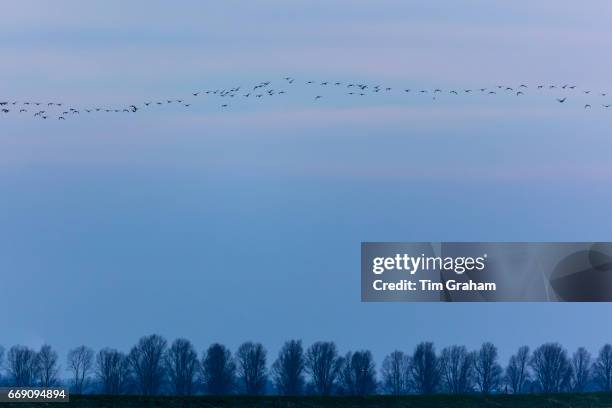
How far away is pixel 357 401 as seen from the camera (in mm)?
70500

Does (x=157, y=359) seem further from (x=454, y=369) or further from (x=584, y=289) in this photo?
(x=584, y=289)

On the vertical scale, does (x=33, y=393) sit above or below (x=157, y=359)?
below

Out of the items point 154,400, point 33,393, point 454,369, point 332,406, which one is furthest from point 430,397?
point 454,369

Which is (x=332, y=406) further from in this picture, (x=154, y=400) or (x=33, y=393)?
(x=33, y=393)

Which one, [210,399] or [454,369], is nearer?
[210,399]

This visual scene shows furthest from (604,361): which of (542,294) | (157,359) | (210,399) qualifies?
(210,399)

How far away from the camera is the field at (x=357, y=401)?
62281mm

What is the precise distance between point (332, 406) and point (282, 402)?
2.64 m

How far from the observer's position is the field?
62.3 meters

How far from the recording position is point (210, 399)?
65.2 metres

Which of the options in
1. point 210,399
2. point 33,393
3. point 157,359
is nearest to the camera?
point 33,393

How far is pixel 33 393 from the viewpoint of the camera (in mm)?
60750

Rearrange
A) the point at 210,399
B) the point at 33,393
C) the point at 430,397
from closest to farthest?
1. the point at 33,393
2. the point at 210,399
3. the point at 430,397

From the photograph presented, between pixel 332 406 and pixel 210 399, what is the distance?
19.5 ft
